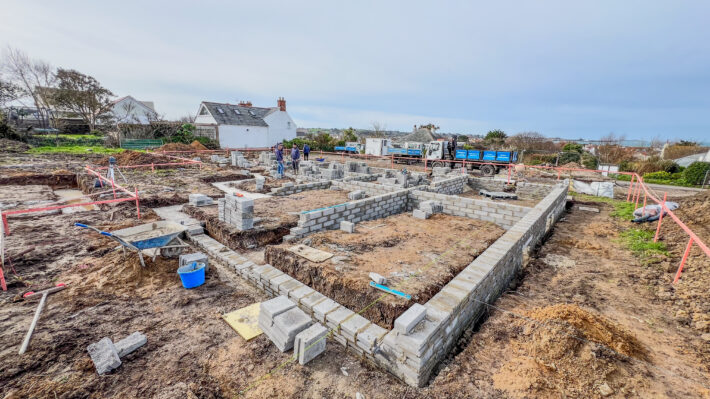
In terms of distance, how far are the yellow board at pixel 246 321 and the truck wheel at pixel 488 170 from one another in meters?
18.4

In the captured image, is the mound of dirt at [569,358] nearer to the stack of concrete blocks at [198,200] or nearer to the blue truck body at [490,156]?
the stack of concrete blocks at [198,200]

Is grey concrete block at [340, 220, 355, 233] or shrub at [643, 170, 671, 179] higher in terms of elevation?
shrub at [643, 170, 671, 179]

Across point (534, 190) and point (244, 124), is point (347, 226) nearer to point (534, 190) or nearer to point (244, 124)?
point (534, 190)

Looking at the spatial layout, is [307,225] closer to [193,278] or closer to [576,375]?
[193,278]

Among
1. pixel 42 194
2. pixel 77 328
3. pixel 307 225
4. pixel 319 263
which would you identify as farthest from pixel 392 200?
pixel 42 194

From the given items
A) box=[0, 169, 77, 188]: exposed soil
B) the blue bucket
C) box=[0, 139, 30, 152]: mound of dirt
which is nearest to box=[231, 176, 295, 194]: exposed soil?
the blue bucket

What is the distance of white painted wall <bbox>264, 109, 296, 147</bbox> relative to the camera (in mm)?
34031

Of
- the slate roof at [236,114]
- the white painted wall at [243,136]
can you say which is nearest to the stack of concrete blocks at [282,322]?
the white painted wall at [243,136]

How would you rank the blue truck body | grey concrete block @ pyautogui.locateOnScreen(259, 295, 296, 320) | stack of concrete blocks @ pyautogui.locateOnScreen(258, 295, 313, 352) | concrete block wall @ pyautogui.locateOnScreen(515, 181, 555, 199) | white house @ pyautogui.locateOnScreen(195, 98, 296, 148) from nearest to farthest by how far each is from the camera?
1. stack of concrete blocks @ pyautogui.locateOnScreen(258, 295, 313, 352)
2. grey concrete block @ pyautogui.locateOnScreen(259, 295, 296, 320)
3. concrete block wall @ pyautogui.locateOnScreen(515, 181, 555, 199)
4. the blue truck body
5. white house @ pyautogui.locateOnScreen(195, 98, 296, 148)

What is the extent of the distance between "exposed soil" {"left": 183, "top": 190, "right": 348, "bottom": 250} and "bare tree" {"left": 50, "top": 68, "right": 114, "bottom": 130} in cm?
3307

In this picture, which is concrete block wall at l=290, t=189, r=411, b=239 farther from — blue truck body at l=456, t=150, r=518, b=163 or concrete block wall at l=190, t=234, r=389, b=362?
blue truck body at l=456, t=150, r=518, b=163

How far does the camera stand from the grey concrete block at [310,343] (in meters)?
3.04

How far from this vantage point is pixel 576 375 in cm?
279

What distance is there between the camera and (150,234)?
16.8 feet
